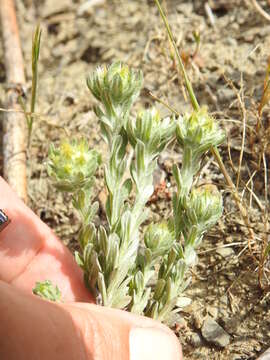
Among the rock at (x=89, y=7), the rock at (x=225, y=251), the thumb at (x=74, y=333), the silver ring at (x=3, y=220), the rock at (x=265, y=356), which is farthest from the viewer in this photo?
the rock at (x=89, y=7)

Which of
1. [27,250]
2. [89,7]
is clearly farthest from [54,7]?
[27,250]

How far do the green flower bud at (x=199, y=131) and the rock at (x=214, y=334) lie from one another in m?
0.85

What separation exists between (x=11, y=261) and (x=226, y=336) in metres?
1.08

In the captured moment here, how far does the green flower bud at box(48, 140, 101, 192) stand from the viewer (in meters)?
2.07

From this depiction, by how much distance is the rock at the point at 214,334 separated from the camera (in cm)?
250

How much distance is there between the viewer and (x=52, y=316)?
1938 mm

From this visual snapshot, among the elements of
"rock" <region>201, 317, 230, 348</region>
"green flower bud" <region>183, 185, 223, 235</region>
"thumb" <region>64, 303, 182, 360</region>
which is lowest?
"rock" <region>201, 317, 230, 348</region>

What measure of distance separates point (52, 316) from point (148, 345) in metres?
0.44

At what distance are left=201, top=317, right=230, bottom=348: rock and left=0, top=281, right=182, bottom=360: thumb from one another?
1.05 feet

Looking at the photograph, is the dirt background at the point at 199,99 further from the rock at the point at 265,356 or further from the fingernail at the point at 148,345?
the fingernail at the point at 148,345

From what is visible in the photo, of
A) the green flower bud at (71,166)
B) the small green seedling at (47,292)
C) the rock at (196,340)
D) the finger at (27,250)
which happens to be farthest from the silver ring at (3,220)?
the rock at (196,340)

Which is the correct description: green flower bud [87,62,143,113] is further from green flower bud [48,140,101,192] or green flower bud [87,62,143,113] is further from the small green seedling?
the small green seedling

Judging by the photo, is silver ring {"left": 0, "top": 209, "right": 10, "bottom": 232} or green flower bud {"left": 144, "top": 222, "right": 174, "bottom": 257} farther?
silver ring {"left": 0, "top": 209, "right": 10, "bottom": 232}

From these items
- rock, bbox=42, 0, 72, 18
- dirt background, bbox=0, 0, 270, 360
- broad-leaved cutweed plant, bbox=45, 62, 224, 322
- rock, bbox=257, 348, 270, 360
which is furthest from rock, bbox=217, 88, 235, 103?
rock, bbox=42, 0, 72, 18
